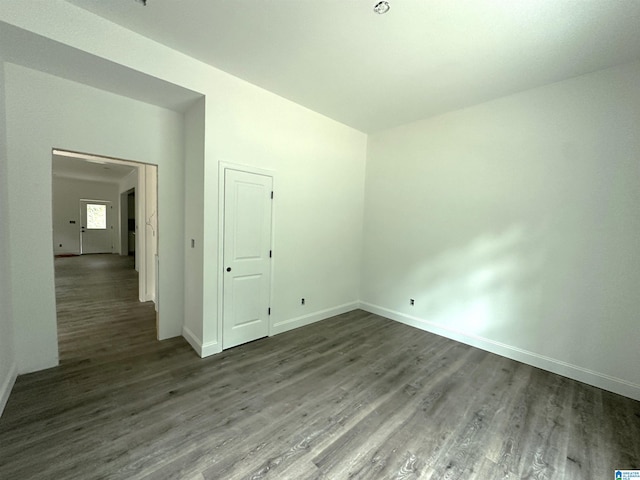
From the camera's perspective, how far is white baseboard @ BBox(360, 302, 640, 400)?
8.02ft

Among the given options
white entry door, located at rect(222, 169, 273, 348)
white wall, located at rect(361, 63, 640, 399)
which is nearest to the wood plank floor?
white entry door, located at rect(222, 169, 273, 348)

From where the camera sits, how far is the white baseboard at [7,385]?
77.6 inches

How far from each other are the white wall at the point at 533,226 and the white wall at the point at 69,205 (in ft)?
38.2

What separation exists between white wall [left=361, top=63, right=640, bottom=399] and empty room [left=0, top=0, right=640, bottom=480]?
20 millimetres

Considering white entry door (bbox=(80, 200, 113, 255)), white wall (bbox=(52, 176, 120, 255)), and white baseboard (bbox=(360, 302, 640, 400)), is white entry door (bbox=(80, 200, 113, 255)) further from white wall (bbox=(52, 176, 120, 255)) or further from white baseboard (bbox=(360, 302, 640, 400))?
white baseboard (bbox=(360, 302, 640, 400))

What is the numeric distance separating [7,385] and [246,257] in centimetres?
218

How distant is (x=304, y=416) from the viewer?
2.03 metres

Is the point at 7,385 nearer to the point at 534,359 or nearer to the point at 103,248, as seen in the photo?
the point at 534,359

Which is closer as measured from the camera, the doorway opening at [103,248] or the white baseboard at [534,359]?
the white baseboard at [534,359]

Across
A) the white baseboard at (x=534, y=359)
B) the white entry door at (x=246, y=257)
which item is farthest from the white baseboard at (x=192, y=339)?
the white baseboard at (x=534, y=359)

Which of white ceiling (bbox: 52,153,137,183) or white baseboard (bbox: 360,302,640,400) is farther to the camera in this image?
white ceiling (bbox: 52,153,137,183)

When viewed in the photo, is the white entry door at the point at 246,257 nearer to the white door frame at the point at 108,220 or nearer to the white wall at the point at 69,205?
the white wall at the point at 69,205

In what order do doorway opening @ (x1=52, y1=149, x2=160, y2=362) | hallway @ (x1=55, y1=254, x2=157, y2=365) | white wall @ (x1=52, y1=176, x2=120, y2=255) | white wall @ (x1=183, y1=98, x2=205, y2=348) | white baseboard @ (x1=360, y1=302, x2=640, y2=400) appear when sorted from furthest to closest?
white wall @ (x1=52, y1=176, x2=120, y2=255), doorway opening @ (x1=52, y1=149, x2=160, y2=362), hallway @ (x1=55, y1=254, x2=157, y2=365), white wall @ (x1=183, y1=98, x2=205, y2=348), white baseboard @ (x1=360, y1=302, x2=640, y2=400)

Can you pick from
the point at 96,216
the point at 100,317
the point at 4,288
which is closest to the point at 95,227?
the point at 96,216
